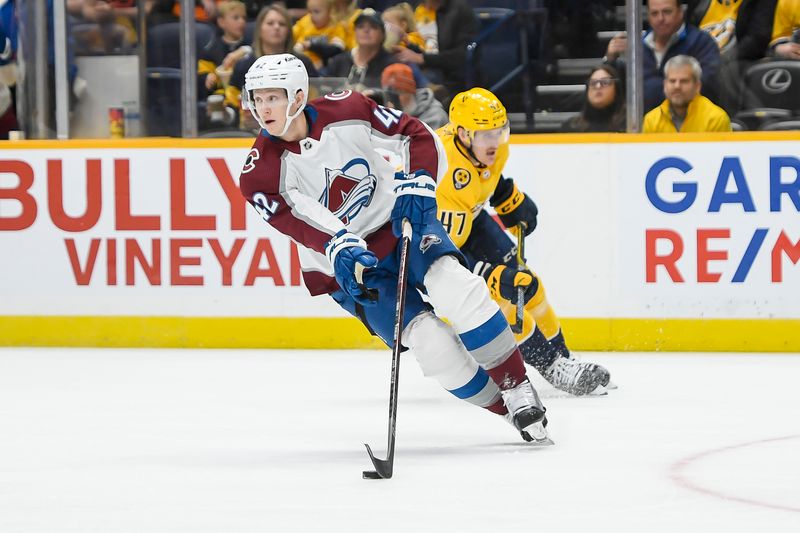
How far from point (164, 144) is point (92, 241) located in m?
0.56

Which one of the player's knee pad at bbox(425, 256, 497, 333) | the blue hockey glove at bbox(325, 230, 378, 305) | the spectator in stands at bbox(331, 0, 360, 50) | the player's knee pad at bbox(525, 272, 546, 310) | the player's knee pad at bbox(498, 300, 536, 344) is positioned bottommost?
the player's knee pad at bbox(498, 300, 536, 344)

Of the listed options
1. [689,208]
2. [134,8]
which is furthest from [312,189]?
[134,8]

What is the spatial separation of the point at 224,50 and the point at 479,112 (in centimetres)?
222

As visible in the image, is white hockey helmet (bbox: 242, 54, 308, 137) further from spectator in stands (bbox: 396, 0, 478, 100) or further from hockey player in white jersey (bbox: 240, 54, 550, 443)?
spectator in stands (bbox: 396, 0, 478, 100)

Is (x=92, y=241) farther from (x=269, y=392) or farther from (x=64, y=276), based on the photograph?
(x=269, y=392)

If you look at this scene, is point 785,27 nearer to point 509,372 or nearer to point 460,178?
point 460,178

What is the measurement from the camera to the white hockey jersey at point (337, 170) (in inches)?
144

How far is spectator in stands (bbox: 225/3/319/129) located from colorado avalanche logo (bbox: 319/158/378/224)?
2599 millimetres

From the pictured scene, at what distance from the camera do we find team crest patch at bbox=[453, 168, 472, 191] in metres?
4.52

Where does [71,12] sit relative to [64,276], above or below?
above

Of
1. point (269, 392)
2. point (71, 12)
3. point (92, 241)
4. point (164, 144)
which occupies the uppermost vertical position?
point (71, 12)

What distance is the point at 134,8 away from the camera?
6.39 metres

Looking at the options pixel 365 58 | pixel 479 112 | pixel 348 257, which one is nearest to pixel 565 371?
pixel 479 112

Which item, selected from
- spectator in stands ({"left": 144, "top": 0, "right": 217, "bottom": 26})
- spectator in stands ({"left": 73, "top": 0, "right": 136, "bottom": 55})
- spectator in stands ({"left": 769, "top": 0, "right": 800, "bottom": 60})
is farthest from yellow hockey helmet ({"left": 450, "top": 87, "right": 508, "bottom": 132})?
spectator in stands ({"left": 73, "top": 0, "right": 136, "bottom": 55})
